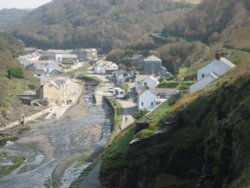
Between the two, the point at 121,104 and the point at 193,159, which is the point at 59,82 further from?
the point at 193,159

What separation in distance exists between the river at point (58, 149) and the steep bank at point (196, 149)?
222 inches

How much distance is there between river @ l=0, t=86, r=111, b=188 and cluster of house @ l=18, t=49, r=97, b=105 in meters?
8.47

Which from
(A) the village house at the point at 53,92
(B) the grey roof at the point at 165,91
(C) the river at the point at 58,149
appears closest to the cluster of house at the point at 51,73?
(A) the village house at the point at 53,92

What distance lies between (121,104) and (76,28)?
12468 cm

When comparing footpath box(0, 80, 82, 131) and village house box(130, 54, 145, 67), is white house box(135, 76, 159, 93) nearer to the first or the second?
footpath box(0, 80, 82, 131)

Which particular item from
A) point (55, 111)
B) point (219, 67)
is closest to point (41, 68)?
point (55, 111)

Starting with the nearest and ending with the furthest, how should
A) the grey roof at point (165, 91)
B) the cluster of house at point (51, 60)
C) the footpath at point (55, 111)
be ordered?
1. the grey roof at point (165, 91)
2. the footpath at point (55, 111)
3. the cluster of house at point (51, 60)

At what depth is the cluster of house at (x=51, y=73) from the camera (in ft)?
246

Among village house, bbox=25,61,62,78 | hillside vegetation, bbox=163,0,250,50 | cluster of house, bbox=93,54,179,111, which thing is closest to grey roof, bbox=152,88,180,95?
cluster of house, bbox=93,54,179,111

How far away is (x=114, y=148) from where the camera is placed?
1437 inches

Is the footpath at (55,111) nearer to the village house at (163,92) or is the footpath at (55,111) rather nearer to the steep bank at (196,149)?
the village house at (163,92)

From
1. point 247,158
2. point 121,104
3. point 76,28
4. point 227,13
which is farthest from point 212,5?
point 247,158

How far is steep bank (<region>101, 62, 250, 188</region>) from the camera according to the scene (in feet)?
72.9

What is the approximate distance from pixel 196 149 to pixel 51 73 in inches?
3181
